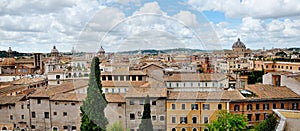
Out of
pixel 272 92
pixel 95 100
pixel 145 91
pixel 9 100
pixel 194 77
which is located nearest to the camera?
pixel 95 100

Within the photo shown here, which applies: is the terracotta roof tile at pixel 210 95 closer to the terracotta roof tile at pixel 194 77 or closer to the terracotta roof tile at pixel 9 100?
the terracotta roof tile at pixel 194 77

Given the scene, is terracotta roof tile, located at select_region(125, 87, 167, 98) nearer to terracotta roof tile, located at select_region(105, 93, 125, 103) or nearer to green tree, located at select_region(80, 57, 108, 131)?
terracotta roof tile, located at select_region(105, 93, 125, 103)

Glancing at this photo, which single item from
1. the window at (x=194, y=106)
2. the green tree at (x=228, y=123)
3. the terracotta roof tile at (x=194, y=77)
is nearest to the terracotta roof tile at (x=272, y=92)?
the terracotta roof tile at (x=194, y=77)

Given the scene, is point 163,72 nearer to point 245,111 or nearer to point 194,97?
point 194,97

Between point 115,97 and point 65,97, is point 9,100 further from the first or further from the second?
point 115,97

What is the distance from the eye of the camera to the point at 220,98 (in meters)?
9.85

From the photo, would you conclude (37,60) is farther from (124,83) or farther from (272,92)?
(272,92)

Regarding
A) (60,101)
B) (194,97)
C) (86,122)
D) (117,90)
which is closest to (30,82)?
(60,101)

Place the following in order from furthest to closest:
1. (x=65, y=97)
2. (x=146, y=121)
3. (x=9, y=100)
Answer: (x=9, y=100) < (x=65, y=97) < (x=146, y=121)

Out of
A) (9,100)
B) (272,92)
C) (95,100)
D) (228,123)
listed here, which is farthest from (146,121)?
(9,100)

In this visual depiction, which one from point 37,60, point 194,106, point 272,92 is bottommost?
point 194,106

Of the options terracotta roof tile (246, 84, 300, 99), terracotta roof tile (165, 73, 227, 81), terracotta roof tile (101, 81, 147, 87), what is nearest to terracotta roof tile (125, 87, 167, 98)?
terracotta roof tile (101, 81, 147, 87)

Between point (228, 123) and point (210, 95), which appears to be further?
point (210, 95)

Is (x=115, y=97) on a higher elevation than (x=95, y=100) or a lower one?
lower
